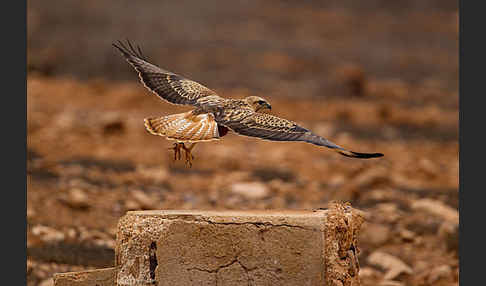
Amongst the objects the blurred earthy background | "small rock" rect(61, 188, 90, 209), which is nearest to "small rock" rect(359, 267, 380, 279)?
the blurred earthy background

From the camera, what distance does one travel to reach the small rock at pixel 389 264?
9758mm

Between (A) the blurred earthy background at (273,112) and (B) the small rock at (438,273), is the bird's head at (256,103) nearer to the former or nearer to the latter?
(A) the blurred earthy background at (273,112)

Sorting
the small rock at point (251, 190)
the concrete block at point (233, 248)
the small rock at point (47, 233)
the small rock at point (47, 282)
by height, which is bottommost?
the small rock at point (47, 282)

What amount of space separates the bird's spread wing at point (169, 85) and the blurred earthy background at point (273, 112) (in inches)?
121

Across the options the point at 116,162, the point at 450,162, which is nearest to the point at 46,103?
the point at 116,162

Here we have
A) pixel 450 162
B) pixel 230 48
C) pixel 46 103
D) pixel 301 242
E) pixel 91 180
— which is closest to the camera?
pixel 301 242

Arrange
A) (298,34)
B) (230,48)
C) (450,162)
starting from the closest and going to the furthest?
(450,162) < (230,48) < (298,34)

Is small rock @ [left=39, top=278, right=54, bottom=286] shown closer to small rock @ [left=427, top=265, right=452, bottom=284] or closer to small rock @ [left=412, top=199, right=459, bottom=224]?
small rock @ [left=427, top=265, right=452, bottom=284]

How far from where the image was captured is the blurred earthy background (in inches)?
439

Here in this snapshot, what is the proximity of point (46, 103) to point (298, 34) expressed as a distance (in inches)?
345

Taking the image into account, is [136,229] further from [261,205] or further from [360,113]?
[360,113]

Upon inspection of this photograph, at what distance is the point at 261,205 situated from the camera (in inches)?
494

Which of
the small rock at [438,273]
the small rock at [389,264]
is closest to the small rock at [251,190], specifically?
the small rock at [389,264]

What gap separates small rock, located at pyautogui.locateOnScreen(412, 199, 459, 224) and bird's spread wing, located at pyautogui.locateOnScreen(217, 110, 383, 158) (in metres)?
6.48
